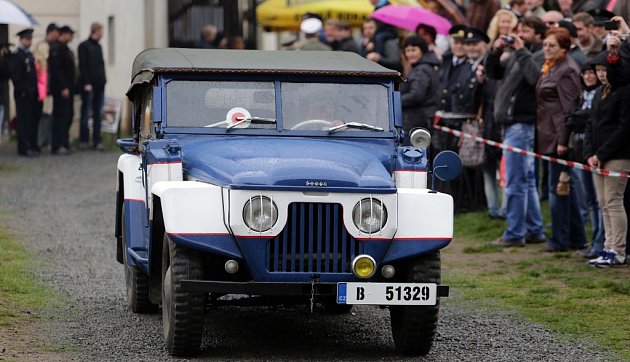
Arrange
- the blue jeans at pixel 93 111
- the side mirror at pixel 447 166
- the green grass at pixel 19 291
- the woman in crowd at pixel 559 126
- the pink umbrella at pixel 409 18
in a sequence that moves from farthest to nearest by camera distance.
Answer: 1. the blue jeans at pixel 93 111
2. the pink umbrella at pixel 409 18
3. the woman in crowd at pixel 559 126
4. the green grass at pixel 19 291
5. the side mirror at pixel 447 166

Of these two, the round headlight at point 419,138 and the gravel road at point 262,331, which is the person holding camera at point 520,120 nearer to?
the gravel road at point 262,331

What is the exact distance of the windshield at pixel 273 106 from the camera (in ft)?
33.6

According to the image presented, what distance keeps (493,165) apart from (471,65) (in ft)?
3.77

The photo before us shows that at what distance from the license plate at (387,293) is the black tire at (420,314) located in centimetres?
15

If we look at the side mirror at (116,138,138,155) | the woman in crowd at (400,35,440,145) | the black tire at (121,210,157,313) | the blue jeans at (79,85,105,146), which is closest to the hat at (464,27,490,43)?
the woman in crowd at (400,35,440,145)

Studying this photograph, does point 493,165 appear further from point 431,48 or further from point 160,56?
point 160,56

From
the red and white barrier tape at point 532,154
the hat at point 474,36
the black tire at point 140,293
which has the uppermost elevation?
the hat at point 474,36

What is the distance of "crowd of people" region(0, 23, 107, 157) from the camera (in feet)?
89.2

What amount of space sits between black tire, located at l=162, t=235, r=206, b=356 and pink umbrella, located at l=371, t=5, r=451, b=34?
12.3 meters

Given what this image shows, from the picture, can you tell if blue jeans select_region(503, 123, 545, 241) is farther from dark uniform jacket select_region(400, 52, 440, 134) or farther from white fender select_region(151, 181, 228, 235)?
white fender select_region(151, 181, 228, 235)

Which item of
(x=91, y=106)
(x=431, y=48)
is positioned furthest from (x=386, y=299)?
(x=91, y=106)

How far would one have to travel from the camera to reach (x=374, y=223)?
8898 millimetres

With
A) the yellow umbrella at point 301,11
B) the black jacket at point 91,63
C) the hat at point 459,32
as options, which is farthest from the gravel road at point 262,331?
the yellow umbrella at point 301,11

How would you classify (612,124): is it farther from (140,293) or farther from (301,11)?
(301,11)
